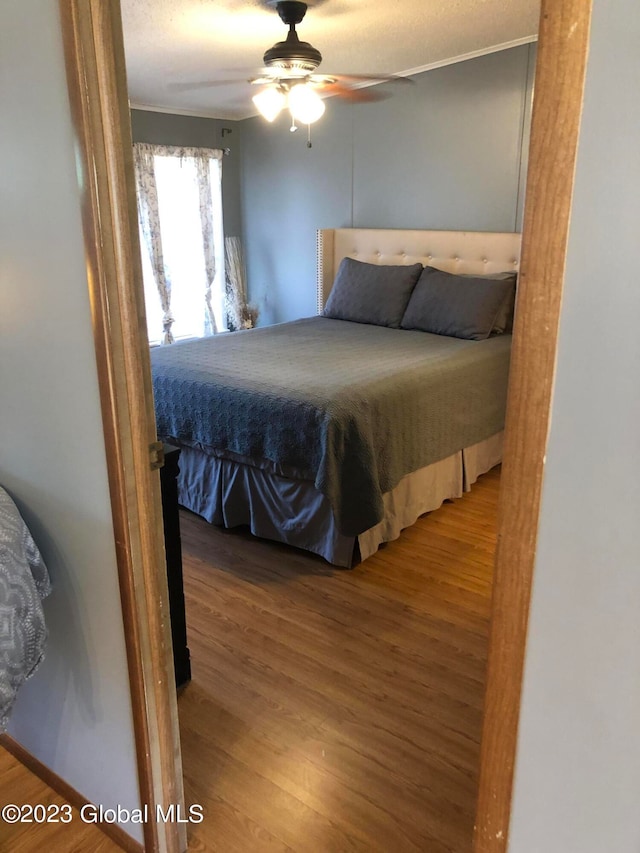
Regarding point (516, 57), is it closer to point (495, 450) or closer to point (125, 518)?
point (495, 450)

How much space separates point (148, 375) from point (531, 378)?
2.69 feet

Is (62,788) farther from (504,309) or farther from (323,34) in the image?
(323,34)

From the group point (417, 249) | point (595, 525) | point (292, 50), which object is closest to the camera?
Result: point (595, 525)

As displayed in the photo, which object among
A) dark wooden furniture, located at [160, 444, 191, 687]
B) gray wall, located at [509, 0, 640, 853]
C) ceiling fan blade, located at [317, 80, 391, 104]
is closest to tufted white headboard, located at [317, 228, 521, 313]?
ceiling fan blade, located at [317, 80, 391, 104]

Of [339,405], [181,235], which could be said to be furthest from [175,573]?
[181,235]

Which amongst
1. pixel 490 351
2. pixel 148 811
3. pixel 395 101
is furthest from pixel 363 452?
pixel 395 101

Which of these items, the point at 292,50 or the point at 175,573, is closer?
the point at 175,573

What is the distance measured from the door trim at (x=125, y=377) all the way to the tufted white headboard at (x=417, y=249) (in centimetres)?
314

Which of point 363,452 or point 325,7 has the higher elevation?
point 325,7

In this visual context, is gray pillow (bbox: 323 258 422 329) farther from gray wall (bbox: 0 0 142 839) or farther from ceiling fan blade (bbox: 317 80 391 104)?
gray wall (bbox: 0 0 142 839)

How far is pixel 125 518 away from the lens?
1.35 meters

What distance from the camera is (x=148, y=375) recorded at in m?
1.32

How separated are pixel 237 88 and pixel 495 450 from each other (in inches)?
117

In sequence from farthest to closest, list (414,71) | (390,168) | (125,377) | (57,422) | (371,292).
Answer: (390,168)
(371,292)
(414,71)
(57,422)
(125,377)
